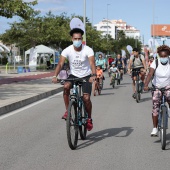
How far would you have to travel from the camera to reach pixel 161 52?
795 centimetres

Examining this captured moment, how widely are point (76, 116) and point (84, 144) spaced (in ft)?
1.74

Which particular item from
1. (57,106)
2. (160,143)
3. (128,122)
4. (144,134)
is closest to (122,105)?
(57,106)

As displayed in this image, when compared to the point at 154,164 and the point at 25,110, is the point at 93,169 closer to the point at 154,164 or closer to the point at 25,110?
the point at 154,164

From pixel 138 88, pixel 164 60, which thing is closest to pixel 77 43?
pixel 164 60

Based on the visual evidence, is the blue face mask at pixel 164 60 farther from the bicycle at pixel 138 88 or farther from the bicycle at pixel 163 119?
the bicycle at pixel 138 88

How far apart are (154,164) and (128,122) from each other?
175 inches

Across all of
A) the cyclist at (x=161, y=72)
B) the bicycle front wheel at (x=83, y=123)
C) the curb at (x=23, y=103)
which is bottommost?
the curb at (x=23, y=103)

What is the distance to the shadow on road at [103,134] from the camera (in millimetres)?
8266

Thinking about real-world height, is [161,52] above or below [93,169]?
above

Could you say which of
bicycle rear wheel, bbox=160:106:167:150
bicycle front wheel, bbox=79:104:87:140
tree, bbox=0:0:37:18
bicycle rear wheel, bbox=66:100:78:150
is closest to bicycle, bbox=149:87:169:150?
bicycle rear wheel, bbox=160:106:167:150

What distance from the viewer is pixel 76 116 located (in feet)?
25.8

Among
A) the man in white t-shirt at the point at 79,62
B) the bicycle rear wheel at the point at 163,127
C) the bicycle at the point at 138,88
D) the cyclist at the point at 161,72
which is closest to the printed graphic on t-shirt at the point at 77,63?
the man in white t-shirt at the point at 79,62

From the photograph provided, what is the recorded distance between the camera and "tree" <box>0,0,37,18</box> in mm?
24297

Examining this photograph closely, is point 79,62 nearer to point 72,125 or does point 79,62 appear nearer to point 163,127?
point 72,125
